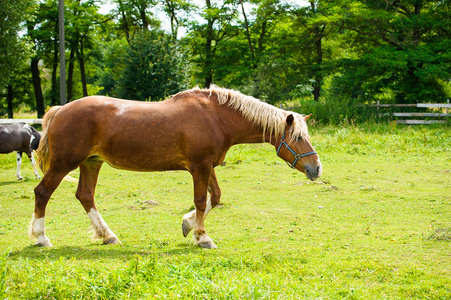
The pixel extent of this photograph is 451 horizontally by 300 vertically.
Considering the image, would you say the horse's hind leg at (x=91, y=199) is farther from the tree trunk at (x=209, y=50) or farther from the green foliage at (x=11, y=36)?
the tree trunk at (x=209, y=50)

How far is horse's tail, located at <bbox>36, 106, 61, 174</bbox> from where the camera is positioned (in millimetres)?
5793

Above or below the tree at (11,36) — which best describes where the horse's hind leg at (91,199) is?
below

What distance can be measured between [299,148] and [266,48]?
28.8 meters

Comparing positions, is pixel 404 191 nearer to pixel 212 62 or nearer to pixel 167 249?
pixel 167 249

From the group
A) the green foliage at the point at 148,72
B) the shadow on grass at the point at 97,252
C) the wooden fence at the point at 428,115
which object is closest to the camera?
the shadow on grass at the point at 97,252

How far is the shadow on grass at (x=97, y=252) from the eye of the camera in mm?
4996

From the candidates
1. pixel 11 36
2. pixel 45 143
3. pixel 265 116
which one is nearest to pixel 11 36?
pixel 11 36

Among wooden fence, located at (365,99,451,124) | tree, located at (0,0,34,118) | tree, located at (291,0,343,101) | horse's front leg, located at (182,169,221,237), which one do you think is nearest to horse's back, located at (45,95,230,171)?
horse's front leg, located at (182,169,221,237)

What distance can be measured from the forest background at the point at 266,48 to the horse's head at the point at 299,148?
15344 millimetres

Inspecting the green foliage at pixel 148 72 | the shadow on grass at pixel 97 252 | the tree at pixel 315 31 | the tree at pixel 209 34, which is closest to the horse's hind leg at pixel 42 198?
the shadow on grass at pixel 97 252

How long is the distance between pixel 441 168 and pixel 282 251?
8513 millimetres

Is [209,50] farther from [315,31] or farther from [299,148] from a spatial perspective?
[299,148]

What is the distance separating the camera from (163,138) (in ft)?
18.6

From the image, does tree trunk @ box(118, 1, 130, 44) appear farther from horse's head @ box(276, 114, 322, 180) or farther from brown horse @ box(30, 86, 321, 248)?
horse's head @ box(276, 114, 322, 180)
